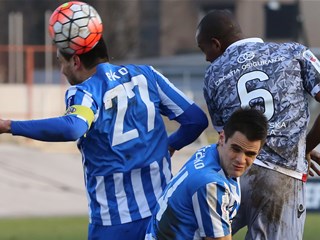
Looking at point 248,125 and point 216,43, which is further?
point 216,43

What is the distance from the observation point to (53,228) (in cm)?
1645

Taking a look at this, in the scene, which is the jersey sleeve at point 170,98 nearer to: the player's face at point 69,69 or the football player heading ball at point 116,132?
the football player heading ball at point 116,132

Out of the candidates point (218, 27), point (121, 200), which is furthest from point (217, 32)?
point (121, 200)

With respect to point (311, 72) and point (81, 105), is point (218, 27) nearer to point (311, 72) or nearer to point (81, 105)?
point (311, 72)

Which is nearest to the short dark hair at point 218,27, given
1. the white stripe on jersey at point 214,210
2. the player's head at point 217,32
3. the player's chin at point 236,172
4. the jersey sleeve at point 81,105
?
the player's head at point 217,32

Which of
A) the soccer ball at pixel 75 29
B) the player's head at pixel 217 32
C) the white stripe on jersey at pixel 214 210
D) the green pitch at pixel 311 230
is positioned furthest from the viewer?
the green pitch at pixel 311 230

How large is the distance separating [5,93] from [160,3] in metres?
22.9

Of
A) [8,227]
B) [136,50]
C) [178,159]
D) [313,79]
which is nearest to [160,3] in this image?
[136,50]

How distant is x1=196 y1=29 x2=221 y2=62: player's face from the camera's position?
704 centimetres

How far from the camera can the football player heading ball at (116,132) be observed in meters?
6.58

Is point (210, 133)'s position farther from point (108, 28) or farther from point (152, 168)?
point (152, 168)

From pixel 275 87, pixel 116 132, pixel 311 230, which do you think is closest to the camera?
pixel 116 132

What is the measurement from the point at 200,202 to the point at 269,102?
1.32 meters

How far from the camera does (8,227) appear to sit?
17031 mm
